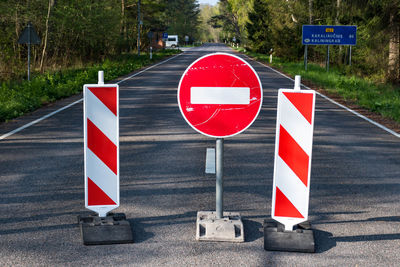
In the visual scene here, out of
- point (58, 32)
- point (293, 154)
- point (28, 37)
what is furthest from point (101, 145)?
point (58, 32)

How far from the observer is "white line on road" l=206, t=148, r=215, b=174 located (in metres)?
7.42

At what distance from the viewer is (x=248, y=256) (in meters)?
4.38

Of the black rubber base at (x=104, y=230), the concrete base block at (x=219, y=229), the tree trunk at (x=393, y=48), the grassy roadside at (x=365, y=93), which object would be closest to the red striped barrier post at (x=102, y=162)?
the black rubber base at (x=104, y=230)

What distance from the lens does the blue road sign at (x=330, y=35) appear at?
90.4 feet

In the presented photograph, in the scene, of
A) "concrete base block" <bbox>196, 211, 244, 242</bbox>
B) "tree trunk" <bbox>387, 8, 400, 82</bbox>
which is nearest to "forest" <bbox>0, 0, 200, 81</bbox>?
"tree trunk" <bbox>387, 8, 400, 82</bbox>

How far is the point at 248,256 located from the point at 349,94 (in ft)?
50.6

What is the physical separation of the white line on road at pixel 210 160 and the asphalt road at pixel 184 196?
0.10 metres

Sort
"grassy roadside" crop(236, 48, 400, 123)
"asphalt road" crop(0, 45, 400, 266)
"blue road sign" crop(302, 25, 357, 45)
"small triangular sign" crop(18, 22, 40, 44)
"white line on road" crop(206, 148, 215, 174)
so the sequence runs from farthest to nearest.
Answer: "blue road sign" crop(302, 25, 357, 45) < "small triangular sign" crop(18, 22, 40, 44) < "grassy roadside" crop(236, 48, 400, 123) < "white line on road" crop(206, 148, 215, 174) < "asphalt road" crop(0, 45, 400, 266)

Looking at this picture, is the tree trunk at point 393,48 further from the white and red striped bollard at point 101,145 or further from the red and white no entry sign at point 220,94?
the white and red striped bollard at point 101,145

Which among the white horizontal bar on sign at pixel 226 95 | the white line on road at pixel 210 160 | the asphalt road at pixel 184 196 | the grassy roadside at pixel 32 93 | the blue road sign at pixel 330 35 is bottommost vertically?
the asphalt road at pixel 184 196

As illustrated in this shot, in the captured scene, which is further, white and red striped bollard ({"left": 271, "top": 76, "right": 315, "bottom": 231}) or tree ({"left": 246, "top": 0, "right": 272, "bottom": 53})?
tree ({"left": 246, "top": 0, "right": 272, "bottom": 53})

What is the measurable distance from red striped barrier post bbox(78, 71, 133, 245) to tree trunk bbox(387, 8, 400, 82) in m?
20.7

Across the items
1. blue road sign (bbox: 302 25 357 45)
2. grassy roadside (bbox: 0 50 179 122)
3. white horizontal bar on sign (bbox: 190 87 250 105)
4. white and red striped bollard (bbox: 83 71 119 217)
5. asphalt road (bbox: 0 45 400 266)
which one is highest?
blue road sign (bbox: 302 25 357 45)

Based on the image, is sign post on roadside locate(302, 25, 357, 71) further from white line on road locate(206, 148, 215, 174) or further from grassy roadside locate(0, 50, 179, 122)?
white line on road locate(206, 148, 215, 174)
